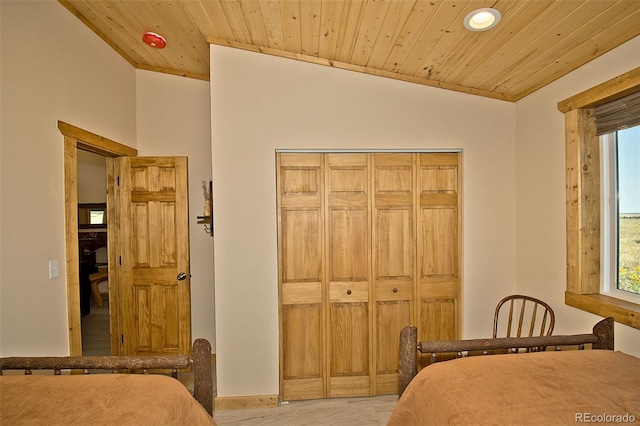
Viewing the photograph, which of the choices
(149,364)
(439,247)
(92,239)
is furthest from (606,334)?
(92,239)

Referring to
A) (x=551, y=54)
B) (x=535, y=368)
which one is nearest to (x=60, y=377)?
(x=535, y=368)

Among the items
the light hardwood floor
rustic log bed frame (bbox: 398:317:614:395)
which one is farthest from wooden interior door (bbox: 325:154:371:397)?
rustic log bed frame (bbox: 398:317:614:395)

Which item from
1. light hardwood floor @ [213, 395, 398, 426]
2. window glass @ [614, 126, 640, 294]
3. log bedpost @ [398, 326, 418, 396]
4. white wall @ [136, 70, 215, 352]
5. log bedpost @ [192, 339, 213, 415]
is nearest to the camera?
log bedpost @ [192, 339, 213, 415]

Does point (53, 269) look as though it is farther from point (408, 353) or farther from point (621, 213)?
point (621, 213)

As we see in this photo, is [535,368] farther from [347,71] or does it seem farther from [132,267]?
[132,267]

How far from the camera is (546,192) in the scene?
92.6 inches

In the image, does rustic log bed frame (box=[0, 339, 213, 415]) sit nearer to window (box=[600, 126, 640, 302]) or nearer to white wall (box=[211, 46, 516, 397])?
white wall (box=[211, 46, 516, 397])

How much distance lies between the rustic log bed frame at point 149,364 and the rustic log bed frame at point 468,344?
2.99 ft

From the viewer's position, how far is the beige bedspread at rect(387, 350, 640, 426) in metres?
1.10

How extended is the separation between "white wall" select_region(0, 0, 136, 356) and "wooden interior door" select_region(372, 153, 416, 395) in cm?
231

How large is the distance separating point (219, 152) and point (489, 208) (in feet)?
7.64

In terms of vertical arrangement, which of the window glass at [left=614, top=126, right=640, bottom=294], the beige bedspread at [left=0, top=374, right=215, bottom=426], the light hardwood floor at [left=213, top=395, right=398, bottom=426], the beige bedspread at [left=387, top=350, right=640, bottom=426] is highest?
the window glass at [left=614, top=126, right=640, bottom=294]

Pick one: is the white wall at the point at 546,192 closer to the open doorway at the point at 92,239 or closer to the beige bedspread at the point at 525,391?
the beige bedspread at the point at 525,391

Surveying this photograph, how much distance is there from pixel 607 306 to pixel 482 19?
184 cm
